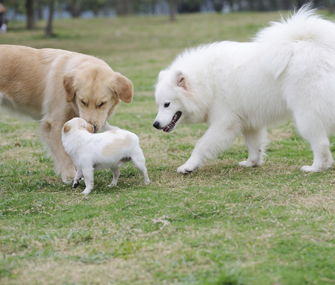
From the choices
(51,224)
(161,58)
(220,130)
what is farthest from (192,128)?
(161,58)

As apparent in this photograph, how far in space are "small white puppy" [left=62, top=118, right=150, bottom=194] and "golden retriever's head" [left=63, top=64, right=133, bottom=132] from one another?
326mm

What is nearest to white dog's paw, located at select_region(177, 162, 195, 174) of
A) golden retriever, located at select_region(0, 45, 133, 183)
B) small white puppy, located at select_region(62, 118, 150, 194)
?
small white puppy, located at select_region(62, 118, 150, 194)

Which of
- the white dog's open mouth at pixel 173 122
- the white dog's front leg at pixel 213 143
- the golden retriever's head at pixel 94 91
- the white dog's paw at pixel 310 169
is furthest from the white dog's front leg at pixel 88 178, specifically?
the white dog's paw at pixel 310 169

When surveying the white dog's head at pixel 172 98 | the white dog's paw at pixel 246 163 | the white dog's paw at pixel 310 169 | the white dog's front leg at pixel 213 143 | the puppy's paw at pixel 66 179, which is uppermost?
the white dog's head at pixel 172 98

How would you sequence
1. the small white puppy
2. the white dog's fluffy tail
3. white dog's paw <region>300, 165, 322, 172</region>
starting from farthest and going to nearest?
white dog's paw <region>300, 165, 322, 172</region> < the white dog's fluffy tail < the small white puppy

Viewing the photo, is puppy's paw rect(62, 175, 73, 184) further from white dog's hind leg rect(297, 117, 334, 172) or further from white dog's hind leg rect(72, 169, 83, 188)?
white dog's hind leg rect(297, 117, 334, 172)

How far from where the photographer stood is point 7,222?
398 centimetres

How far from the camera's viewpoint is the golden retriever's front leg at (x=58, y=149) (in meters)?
5.34

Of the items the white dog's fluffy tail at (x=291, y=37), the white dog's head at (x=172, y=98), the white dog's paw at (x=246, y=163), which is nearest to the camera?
the white dog's fluffy tail at (x=291, y=37)

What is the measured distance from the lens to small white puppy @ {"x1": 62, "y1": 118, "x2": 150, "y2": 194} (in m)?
4.61

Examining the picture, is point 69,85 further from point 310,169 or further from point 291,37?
point 310,169

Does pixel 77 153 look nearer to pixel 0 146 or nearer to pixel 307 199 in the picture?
pixel 307 199

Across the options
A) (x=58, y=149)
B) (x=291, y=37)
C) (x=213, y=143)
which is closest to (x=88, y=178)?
(x=58, y=149)

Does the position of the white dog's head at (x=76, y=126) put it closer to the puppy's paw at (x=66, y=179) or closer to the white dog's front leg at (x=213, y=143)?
the puppy's paw at (x=66, y=179)
